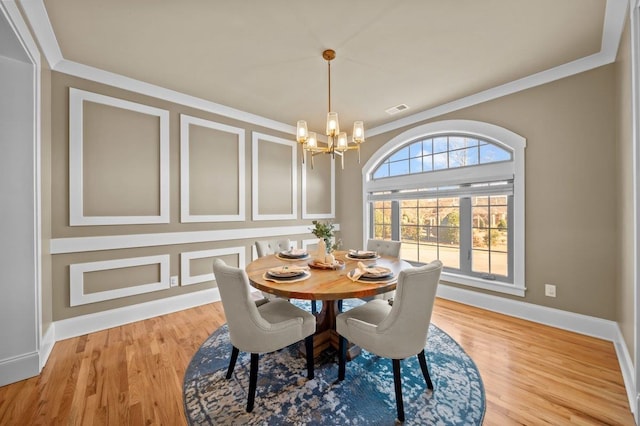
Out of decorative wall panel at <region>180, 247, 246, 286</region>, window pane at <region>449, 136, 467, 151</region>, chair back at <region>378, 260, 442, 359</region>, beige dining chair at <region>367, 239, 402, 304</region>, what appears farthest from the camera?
window pane at <region>449, 136, 467, 151</region>

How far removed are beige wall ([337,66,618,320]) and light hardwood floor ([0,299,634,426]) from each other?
1.62 ft

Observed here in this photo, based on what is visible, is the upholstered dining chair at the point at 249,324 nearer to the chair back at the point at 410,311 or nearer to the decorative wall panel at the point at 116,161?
the chair back at the point at 410,311

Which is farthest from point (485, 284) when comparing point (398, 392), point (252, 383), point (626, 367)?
point (252, 383)

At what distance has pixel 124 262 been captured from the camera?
9.26 feet

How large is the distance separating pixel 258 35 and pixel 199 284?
2895 millimetres

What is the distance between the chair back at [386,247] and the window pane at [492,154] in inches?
62.1

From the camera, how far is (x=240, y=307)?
1600 millimetres

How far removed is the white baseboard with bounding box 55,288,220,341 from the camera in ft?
8.29

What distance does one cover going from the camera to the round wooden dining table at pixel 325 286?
1.58 m

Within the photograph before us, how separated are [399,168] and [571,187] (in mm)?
2064

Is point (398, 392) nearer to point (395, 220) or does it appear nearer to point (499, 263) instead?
point (499, 263)

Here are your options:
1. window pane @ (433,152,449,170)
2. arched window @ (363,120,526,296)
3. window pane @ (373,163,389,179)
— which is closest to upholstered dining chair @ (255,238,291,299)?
arched window @ (363,120,526,296)

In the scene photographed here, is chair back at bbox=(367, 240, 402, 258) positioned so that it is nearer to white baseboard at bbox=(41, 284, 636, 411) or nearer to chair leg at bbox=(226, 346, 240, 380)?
white baseboard at bbox=(41, 284, 636, 411)

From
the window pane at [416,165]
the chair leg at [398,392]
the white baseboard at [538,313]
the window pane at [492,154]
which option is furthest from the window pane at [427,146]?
the chair leg at [398,392]
